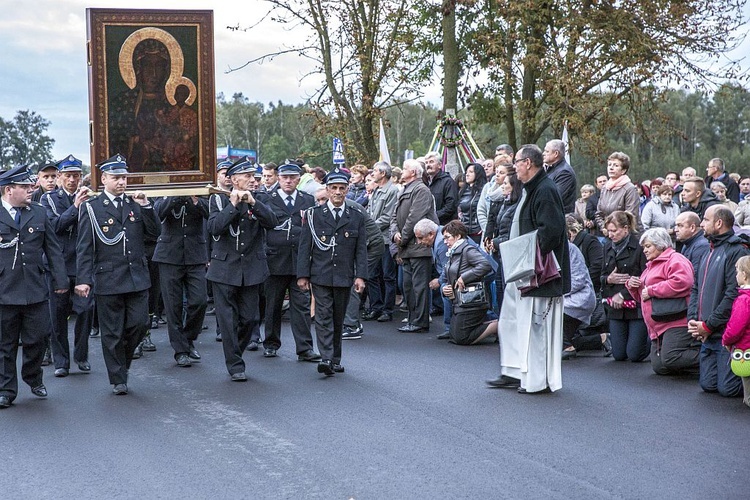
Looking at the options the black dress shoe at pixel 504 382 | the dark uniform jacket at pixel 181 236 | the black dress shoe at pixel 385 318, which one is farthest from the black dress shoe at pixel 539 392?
the black dress shoe at pixel 385 318

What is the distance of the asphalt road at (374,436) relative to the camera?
638 cm

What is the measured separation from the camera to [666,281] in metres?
10.2

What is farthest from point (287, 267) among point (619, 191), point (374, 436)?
point (619, 191)

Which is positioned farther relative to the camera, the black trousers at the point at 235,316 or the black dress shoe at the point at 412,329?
the black dress shoe at the point at 412,329

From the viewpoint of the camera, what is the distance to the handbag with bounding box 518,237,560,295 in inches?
356

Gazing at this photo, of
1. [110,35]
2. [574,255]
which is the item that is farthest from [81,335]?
[574,255]

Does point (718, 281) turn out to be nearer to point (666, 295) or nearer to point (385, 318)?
point (666, 295)

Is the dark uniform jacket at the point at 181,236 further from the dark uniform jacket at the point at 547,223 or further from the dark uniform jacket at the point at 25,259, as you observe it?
the dark uniform jacket at the point at 547,223

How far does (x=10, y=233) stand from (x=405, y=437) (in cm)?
439

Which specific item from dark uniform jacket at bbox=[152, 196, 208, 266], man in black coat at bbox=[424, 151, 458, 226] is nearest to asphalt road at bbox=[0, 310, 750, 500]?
dark uniform jacket at bbox=[152, 196, 208, 266]

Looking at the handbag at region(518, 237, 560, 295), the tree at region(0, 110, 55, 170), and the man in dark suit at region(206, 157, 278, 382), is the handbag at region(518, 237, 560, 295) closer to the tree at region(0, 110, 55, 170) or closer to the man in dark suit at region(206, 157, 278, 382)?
the man in dark suit at region(206, 157, 278, 382)

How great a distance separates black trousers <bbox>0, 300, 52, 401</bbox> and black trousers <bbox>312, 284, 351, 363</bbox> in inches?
108

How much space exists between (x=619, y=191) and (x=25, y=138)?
109 feet

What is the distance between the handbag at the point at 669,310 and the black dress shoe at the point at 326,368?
344cm
